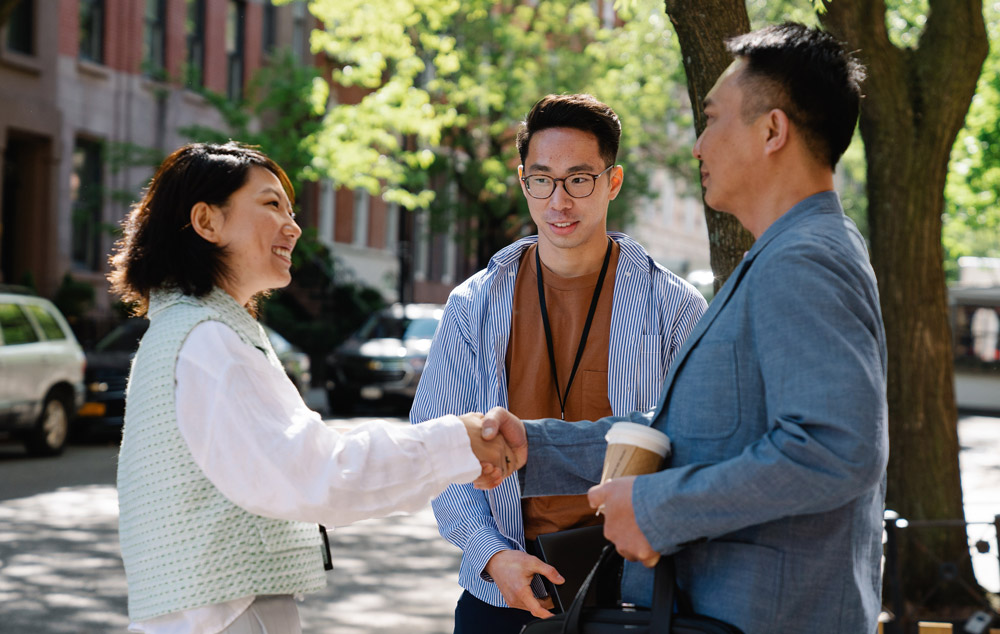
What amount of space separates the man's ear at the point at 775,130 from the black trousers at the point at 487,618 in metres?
1.54

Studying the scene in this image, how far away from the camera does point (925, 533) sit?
761cm

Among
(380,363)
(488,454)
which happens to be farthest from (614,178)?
(380,363)

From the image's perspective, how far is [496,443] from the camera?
2.86m

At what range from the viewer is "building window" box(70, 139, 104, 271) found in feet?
78.5

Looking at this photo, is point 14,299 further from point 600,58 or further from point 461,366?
point 600,58

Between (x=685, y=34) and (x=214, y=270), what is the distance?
265cm

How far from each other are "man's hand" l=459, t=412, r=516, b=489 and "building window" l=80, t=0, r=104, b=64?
23.7 meters

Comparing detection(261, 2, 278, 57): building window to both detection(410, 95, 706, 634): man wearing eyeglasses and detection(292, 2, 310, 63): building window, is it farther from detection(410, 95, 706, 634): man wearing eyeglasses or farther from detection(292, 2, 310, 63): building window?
detection(410, 95, 706, 634): man wearing eyeglasses

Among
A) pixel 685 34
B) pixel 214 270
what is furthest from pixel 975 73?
pixel 214 270

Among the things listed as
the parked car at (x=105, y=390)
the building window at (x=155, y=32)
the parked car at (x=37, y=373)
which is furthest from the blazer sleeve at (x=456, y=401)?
the building window at (x=155, y=32)

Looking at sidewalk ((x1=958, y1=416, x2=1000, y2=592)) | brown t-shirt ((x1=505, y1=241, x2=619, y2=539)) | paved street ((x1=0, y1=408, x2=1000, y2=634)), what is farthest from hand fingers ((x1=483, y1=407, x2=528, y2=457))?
sidewalk ((x1=958, y1=416, x2=1000, y2=592))

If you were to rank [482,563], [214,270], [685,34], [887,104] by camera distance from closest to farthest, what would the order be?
1. [214,270]
2. [482,563]
3. [685,34]
4. [887,104]

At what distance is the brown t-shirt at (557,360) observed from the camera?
10.8 ft

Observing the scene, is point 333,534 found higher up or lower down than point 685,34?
lower down
